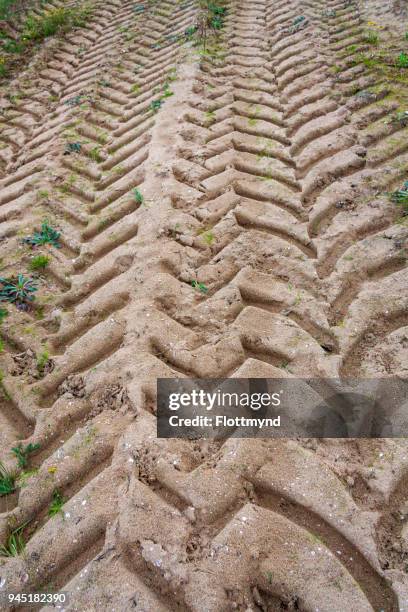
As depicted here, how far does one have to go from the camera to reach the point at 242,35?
476 cm

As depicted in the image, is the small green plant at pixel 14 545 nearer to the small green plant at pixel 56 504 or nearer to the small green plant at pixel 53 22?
the small green plant at pixel 56 504

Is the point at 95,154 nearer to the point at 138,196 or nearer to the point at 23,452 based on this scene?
the point at 138,196

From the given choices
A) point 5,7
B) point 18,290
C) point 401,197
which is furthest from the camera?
point 5,7

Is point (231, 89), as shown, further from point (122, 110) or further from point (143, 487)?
point (143, 487)

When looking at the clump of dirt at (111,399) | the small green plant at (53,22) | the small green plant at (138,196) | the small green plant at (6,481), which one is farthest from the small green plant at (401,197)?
the small green plant at (53,22)

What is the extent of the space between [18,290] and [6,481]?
1.16m

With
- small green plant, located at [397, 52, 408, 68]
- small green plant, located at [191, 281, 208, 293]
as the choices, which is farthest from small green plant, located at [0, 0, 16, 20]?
small green plant, located at [191, 281, 208, 293]

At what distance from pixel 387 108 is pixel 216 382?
276 centimetres

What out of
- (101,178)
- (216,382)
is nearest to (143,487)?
(216,382)

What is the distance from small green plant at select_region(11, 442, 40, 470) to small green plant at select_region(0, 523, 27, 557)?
0.86ft

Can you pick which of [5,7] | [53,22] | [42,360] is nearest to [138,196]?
[42,360]

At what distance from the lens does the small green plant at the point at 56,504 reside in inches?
68.6

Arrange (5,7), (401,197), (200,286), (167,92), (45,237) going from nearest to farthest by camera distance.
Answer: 1. (200,286)
2. (401,197)
3. (45,237)
4. (167,92)
5. (5,7)

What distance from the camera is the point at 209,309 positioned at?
2.32 meters
